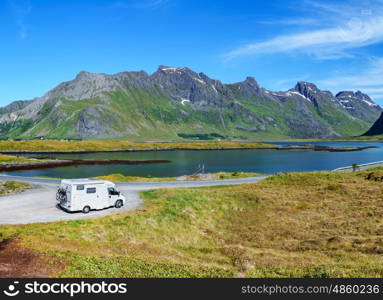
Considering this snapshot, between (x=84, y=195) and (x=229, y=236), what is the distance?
1663 cm

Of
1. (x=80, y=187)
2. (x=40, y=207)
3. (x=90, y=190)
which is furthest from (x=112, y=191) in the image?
(x=40, y=207)

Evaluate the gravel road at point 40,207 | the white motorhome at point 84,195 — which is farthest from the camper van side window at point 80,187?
the gravel road at point 40,207

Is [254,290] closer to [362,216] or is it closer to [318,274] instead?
[318,274]

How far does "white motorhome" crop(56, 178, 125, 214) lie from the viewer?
36781mm

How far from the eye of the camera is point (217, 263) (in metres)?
24.8

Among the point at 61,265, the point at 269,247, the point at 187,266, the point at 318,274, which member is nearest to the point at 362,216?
the point at 269,247

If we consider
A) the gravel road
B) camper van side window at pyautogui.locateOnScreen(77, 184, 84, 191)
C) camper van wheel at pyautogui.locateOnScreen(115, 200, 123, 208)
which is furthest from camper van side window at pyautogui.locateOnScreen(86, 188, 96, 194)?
camper van wheel at pyautogui.locateOnScreen(115, 200, 123, 208)

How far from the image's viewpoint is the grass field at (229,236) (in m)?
21.3

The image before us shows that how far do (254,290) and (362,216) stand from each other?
30191 millimetres

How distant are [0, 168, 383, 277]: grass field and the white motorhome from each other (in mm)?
3934

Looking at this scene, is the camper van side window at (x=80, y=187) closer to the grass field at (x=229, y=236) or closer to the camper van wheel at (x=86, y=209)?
the camper van wheel at (x=86, y=209)

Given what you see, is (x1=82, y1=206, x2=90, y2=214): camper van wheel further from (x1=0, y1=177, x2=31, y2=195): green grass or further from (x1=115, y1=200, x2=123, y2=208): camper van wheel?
(x1=0, y1=177, x2=31, y2=195): green grass

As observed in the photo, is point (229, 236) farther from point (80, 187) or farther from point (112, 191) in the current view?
point (80, 187)

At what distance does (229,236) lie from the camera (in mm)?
35594
